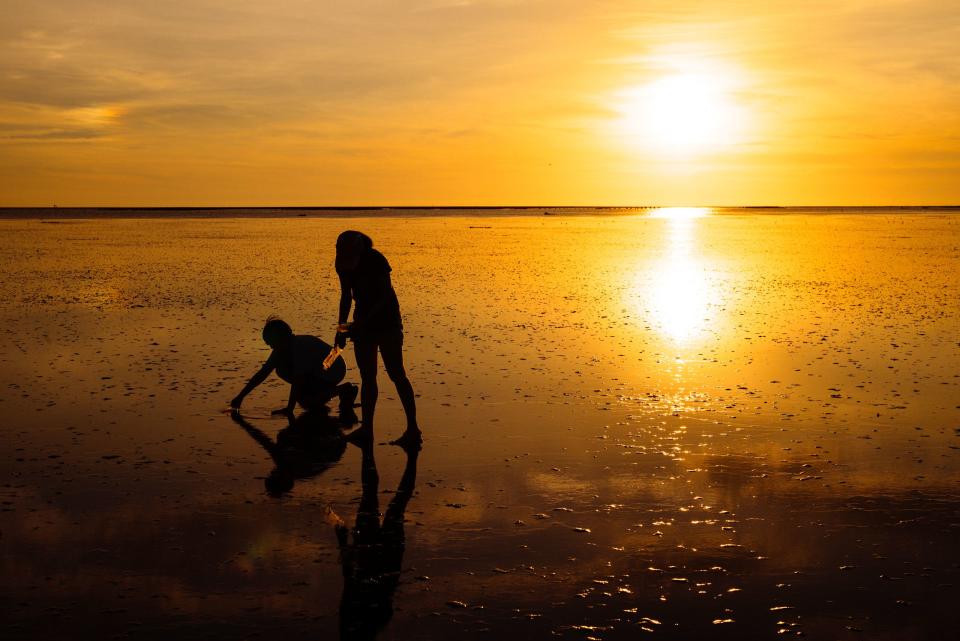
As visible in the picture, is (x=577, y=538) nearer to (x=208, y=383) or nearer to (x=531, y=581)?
(x=531, y=581)

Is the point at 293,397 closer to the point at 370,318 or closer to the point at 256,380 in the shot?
the point at 256,380

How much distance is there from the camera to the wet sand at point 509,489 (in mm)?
5117

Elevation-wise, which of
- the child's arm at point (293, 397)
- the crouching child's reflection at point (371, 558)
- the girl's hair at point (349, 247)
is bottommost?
the crouching child's reflection at point (371, 558)

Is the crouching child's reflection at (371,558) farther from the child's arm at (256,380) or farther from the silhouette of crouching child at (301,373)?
the child's arm at (256,380)

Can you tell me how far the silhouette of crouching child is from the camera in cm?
984

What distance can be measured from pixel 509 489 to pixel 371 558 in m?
1.71

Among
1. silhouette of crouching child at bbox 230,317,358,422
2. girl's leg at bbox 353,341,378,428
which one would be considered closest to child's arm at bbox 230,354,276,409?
silhouette of crouching child at bbox 230,317,358,422

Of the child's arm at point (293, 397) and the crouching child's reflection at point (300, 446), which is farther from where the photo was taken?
the child's arm at point (293, 397)

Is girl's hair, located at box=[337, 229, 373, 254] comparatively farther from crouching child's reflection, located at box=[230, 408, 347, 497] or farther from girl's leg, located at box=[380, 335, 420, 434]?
crouching child's reflection, located at box=[230, 408, 347, 497]

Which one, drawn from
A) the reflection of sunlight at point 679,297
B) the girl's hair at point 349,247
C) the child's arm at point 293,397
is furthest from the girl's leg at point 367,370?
the reflection of sunlight at point 679,297

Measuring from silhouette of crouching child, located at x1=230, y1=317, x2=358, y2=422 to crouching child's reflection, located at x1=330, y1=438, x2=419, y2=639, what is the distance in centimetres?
231

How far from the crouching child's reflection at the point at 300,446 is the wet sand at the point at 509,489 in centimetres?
6

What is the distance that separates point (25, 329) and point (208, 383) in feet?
22.2

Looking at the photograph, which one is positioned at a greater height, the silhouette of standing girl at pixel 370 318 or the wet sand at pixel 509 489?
the silhouette of standing girl at pixel 370 318
